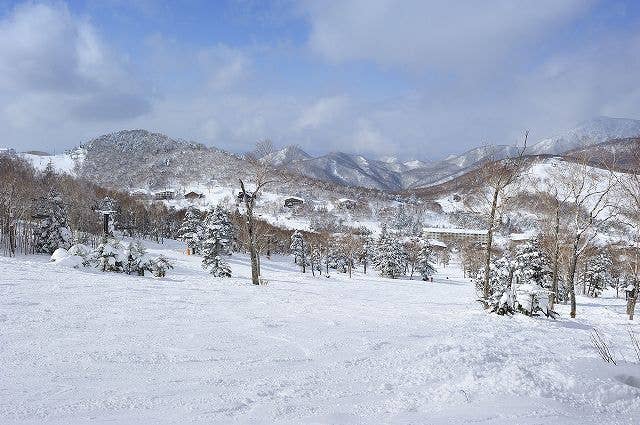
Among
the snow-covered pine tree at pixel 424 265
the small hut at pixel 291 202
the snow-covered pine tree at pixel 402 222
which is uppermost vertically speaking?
the small hut at pixel 291 202

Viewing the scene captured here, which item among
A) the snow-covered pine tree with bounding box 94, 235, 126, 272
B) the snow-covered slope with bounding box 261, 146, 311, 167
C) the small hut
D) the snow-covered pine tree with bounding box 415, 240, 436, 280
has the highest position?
the small hut

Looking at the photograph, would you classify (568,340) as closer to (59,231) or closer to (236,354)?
(236,354)

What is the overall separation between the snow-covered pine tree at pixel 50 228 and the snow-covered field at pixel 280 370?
33.5m

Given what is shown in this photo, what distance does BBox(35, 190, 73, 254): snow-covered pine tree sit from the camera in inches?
1480

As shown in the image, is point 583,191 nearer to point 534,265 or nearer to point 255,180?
point 255,180

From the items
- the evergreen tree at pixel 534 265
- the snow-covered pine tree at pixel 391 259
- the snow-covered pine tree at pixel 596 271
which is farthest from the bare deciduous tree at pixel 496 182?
the snow-covered pine tree at pixel 596 271

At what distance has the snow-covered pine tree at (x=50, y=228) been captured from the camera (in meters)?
37.6

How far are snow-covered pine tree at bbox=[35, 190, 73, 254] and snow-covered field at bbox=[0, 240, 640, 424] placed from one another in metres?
33.5

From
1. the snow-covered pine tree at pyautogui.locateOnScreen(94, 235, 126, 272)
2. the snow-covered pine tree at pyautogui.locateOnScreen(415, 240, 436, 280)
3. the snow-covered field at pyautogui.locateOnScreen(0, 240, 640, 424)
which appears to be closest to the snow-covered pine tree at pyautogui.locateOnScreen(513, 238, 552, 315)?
the snow-covered field at pyautogui.locateOnScreen(0, 240, 640, 424)

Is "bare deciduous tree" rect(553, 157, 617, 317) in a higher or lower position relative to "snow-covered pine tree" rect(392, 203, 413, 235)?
lower

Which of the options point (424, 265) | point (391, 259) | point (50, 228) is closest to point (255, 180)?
point (50, 228)

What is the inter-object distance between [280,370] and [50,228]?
4086cm

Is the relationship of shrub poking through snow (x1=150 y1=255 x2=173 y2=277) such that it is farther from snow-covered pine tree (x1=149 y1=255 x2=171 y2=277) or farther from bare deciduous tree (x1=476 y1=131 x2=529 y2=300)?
bare deciduous tree (x1=476 y1=131 x2=529 y2=300)

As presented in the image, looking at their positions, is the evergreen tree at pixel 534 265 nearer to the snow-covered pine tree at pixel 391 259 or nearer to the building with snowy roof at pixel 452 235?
the snow-covered pine tree at pixel 391 259
